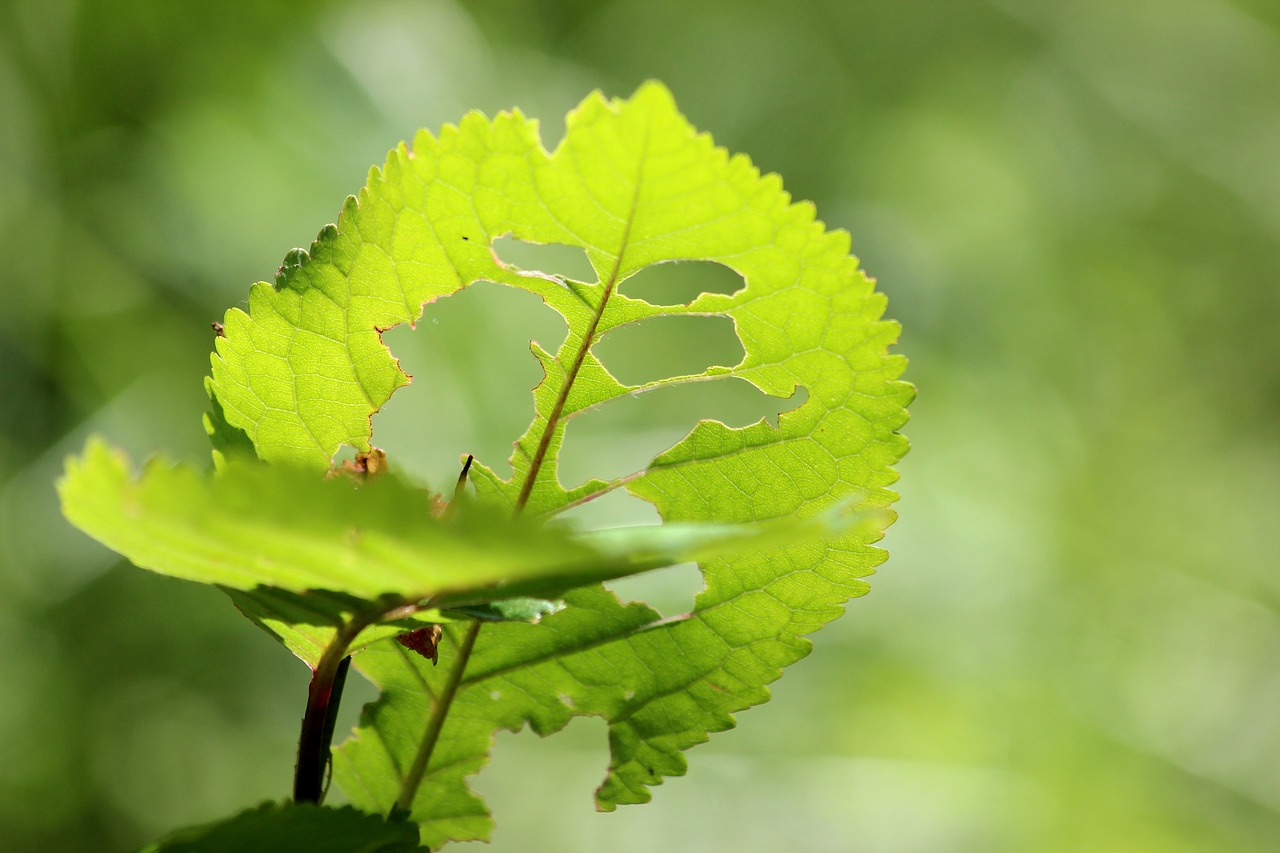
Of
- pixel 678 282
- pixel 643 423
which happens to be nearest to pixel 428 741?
pixel 643 423

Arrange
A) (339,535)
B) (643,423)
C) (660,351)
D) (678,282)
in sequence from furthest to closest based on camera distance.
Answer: (678,282) < (660,351) < (643,423) < (339,535)

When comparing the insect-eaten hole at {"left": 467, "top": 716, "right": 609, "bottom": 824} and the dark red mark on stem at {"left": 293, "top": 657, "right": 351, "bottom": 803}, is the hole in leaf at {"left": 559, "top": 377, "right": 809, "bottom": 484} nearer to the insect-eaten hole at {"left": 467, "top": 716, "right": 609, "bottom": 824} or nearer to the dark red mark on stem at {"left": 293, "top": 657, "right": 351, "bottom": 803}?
the insect-eaten hole at {"left": 467, "top": 716, "right": 609, "bottom": 824}

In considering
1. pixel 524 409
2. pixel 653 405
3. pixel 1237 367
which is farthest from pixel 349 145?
pixel 1237 367

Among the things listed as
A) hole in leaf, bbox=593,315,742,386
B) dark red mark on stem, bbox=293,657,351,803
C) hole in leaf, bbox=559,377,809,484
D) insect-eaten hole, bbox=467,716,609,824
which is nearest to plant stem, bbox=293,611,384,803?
dark red mark on stem, bbox=293,657,351,803

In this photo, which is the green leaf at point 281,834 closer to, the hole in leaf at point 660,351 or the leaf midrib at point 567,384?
the leaf midrib at point 567,384

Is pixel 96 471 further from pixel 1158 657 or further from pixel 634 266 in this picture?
pixel 1158 657

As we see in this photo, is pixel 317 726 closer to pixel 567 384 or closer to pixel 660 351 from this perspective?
pixel 567 384
